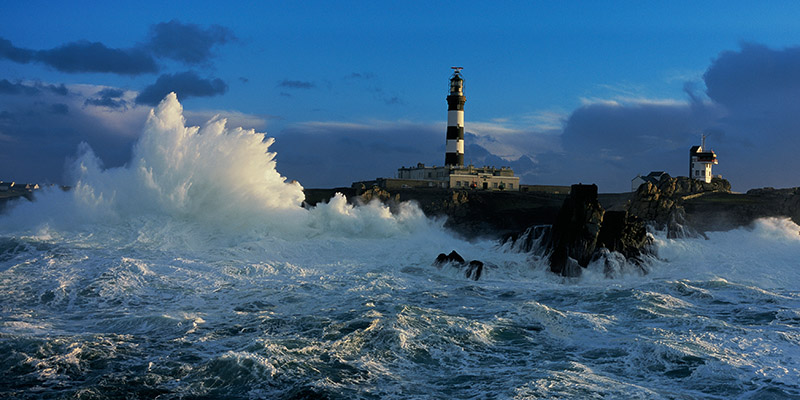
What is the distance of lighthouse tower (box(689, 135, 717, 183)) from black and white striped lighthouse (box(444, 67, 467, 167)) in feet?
80.4

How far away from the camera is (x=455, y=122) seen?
1917 inches

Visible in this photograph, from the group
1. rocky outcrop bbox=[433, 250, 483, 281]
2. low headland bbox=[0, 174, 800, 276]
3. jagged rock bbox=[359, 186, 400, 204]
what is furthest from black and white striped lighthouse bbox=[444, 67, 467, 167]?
rocky outcrop bbox=[433, 250, 483, 281]

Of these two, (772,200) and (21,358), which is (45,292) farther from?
(772,200)

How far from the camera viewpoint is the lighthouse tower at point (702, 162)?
57256 millimetres

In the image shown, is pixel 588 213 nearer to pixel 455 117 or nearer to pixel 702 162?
pixel 455 117

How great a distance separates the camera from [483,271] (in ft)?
58.1

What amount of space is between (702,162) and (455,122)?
2571 cm

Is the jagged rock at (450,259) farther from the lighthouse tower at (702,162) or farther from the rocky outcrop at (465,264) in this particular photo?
the lighthouse tower at (702,162)

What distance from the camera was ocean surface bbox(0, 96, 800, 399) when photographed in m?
7.61

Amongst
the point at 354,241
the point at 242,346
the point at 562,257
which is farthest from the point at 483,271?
the point at 242,346

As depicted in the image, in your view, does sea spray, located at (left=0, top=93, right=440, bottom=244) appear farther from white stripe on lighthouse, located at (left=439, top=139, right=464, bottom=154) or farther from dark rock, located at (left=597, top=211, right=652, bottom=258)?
white stripe on lighthouse, located at (left=439, top=139, right=464, bottom=154)

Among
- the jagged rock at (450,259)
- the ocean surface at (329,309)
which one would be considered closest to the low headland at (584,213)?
the ocean surface at (329,309)

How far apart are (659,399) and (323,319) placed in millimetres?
5796

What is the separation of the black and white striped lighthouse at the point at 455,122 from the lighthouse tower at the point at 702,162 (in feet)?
80.4
